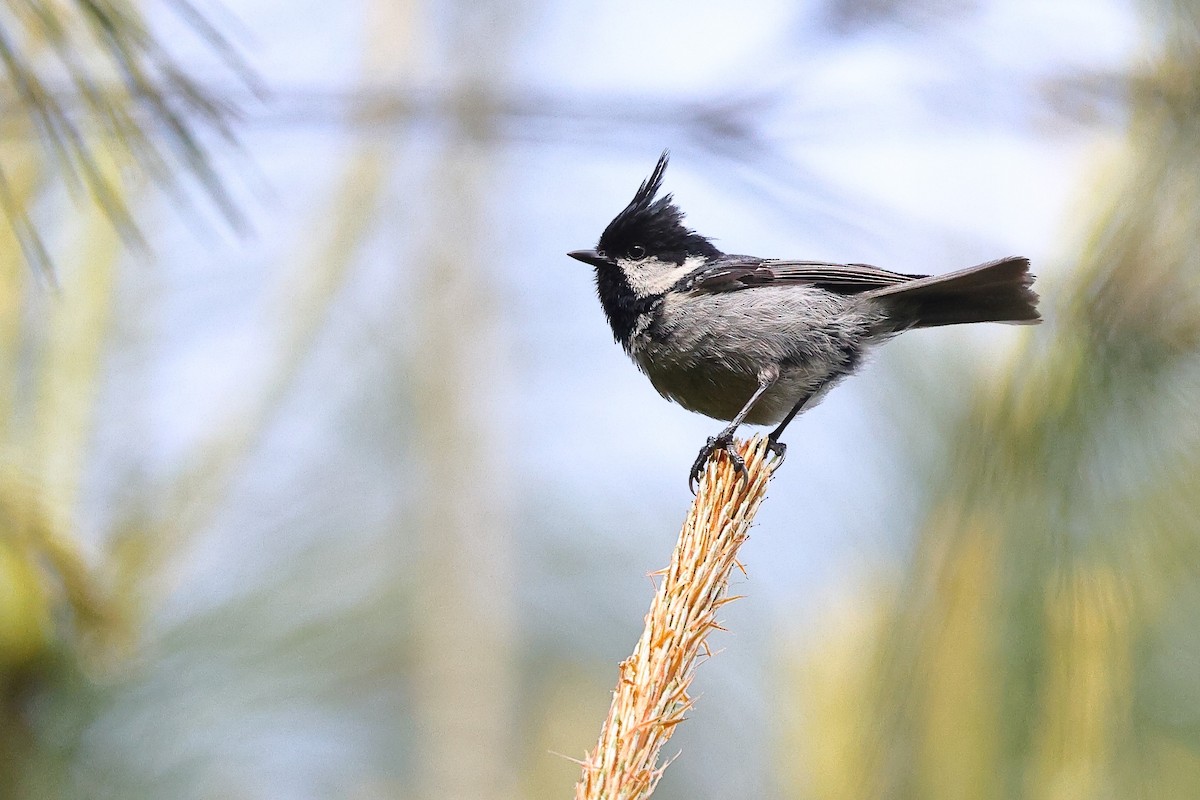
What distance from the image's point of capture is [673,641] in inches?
51.1

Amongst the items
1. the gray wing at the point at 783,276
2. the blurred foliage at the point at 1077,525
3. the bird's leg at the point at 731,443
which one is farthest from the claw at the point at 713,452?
the gray wing at the point at 783,276

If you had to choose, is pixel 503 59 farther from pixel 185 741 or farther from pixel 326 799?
pixel 185 741

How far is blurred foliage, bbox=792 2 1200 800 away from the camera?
1.42 meters

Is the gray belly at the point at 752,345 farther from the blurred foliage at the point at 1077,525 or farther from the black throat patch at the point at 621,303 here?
the blurred foliage at the point at 1077,525

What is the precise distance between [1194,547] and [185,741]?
2.04m

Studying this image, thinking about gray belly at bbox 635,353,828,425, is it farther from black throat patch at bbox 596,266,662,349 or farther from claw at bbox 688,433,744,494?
claw at bbox 688,433,744,494

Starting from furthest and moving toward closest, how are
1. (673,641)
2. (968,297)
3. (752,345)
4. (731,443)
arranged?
(752,345), (968,297), (731,443), (673,641)

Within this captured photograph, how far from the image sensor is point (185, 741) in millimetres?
2363

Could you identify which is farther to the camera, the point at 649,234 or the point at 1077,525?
the point at 649,234

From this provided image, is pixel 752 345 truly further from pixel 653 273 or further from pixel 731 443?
pixel 731 443

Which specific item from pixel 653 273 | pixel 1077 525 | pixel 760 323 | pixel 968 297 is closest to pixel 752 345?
pixel 760 323

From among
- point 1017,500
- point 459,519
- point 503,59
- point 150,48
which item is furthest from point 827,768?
point 503,59

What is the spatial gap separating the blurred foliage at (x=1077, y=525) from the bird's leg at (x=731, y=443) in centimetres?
34

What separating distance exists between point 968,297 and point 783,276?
47cm
